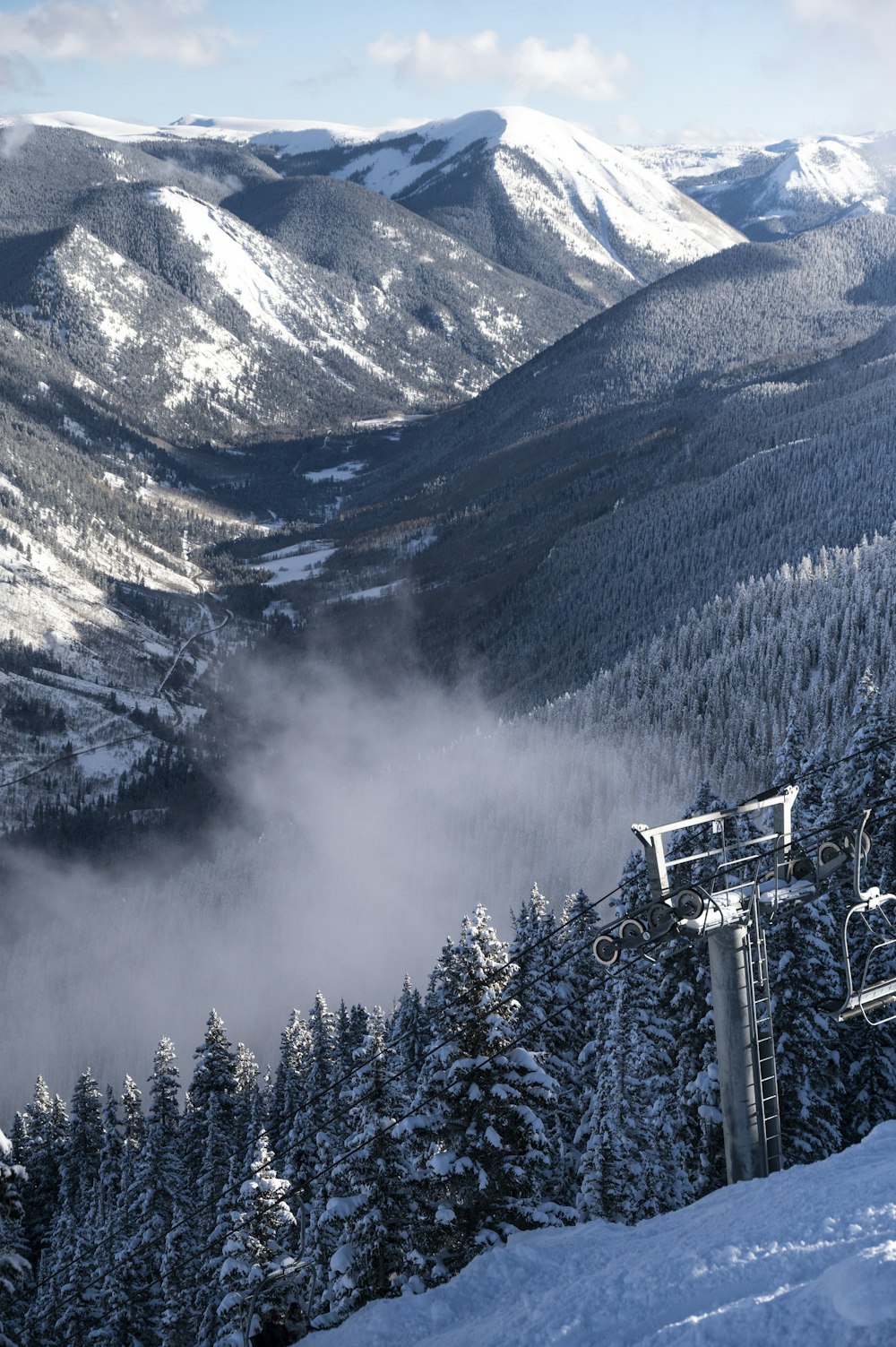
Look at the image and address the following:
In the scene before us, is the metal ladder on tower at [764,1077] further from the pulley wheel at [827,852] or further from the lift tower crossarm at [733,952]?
the pulley wheel at [827,852]

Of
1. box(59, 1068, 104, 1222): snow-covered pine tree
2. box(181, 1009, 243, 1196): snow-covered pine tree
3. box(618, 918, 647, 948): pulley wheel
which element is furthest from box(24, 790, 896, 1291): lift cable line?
box(59, 1068, 104, 1222): snow-covered pine tree

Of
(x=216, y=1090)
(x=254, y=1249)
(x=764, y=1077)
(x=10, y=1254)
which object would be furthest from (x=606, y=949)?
(x=216, y=1090)

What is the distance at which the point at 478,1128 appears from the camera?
25.7 m

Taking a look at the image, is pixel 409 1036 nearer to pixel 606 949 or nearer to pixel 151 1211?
pixel 151 1211

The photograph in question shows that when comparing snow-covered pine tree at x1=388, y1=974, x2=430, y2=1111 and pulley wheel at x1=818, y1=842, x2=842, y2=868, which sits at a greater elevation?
snow-covered pine tree at x1=388, y1=974, x2=430, y2=1111

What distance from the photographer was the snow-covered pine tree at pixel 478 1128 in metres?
25.5

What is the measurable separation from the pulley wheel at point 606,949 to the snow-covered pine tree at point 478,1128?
850 centimetres

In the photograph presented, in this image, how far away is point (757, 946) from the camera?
61.3ft

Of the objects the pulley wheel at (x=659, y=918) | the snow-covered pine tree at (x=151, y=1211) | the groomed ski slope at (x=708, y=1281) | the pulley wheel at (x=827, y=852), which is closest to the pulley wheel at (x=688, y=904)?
the pulley wheel at (x=659, y=918)

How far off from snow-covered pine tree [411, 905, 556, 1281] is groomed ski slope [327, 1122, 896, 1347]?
4.16m

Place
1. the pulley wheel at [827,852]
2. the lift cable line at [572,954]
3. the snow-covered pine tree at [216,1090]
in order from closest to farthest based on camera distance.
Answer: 1. the lift cable line at [572,954]
2. the pulley wheel at [827,852]
3. the snow-covered pine tree at [216,1090]

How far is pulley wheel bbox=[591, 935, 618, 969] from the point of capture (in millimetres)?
17156

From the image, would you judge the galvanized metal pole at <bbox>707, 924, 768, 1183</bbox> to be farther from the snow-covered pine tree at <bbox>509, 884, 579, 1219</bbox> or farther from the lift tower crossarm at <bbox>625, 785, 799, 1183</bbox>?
the snow-covered pine tree at <bbox>509, 884, 579, 1219</bbox>

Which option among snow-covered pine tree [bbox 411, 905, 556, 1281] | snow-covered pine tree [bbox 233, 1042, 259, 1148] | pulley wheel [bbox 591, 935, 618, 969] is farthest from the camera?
snow-covered pine tree [bbox 233, 1042, 259, 1148]
